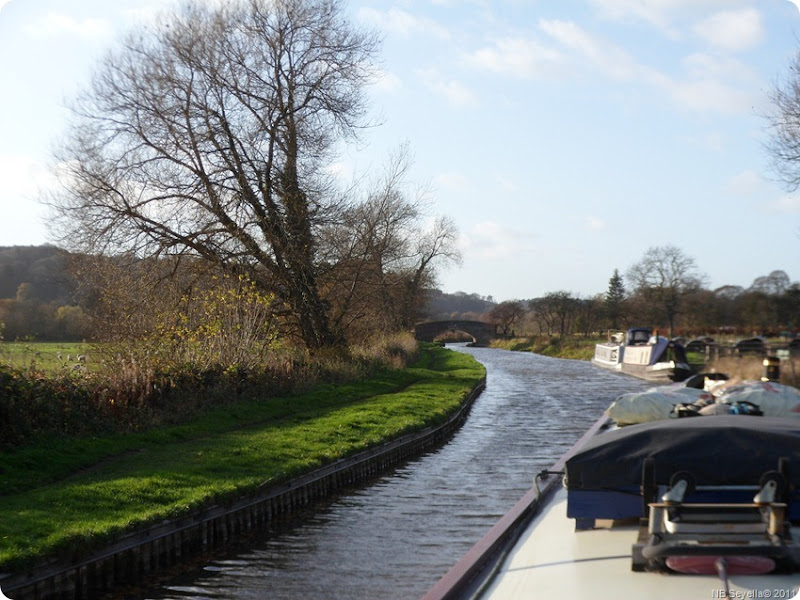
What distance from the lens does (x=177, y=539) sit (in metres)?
8.13

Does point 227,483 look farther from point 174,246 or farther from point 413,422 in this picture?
point 174,246

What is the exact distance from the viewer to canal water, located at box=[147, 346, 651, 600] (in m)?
7.74

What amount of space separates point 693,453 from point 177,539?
→ 500 centimetres

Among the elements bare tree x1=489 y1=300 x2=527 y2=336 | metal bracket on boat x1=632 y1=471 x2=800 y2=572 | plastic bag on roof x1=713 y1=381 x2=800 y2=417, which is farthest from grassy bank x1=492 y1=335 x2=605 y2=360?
metal bracket on boat x1=632 y1=471 x2=800 y2=572

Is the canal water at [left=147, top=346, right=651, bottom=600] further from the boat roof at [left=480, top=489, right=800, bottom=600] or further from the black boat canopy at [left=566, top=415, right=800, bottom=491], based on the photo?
the black boat canopy at [left=566, top=415, right=800, bottom=491]

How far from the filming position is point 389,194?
97.4 ft

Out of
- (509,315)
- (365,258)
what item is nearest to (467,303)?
(509,315)

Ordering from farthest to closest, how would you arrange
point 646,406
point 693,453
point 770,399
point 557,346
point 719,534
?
point 557,346, point 646,406, point 770,399, point 693,453, point 719,534

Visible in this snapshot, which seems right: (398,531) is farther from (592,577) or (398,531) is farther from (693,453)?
(693,453)

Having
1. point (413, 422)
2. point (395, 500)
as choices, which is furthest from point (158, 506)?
point (413, 422)

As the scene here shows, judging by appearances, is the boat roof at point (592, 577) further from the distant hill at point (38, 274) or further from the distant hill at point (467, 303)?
the distant hill at point (467, 303)

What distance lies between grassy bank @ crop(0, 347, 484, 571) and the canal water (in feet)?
2.32

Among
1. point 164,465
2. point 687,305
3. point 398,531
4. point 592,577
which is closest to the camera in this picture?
point 592,577

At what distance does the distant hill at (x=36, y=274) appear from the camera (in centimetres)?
2169
